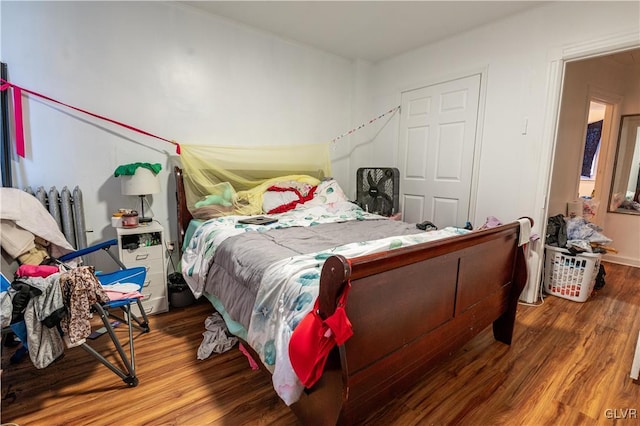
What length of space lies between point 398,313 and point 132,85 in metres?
2.68

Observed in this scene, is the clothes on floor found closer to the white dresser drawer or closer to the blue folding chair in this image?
the blue folding chair

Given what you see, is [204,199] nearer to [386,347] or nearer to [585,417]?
[386,347]

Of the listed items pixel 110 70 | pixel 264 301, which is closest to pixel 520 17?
pixel 264 301

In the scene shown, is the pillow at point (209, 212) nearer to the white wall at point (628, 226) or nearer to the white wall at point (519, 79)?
the white wall at point (519, 79)

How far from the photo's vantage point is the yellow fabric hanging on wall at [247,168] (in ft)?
8.61

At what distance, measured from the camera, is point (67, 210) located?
222 cm

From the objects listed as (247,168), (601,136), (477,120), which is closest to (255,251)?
(247,168)

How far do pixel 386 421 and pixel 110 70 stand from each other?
3.05 meters

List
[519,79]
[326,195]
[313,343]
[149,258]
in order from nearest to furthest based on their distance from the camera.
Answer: [313,343] < [149,258] < [519,79] < [326,195]

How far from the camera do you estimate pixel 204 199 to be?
8.64ft

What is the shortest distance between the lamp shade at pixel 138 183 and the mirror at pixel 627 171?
511 centimetres

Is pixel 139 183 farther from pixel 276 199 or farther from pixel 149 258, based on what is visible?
pixel 276 199

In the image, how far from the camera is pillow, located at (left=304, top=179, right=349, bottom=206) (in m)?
3.00

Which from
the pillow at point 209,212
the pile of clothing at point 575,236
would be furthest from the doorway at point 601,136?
the pillow at point 209,212
